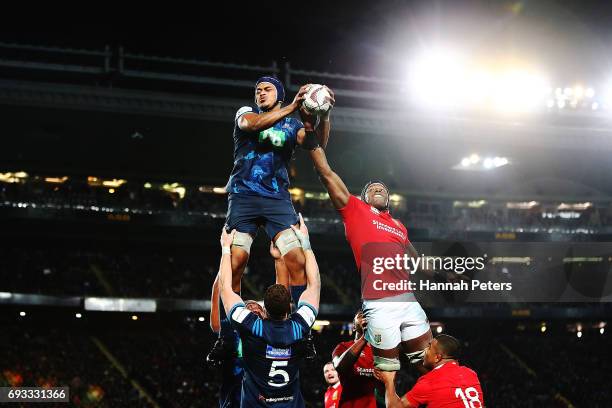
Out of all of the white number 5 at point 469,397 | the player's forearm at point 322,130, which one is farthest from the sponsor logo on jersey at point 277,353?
the player's forearm at point 322,130

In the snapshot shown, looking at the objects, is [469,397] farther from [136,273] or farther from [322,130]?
[136,273]

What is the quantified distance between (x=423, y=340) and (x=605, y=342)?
32.0 m

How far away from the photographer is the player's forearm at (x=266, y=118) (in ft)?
20.2

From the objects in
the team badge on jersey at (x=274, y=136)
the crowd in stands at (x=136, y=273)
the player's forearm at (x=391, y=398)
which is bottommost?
the crowd in stands at (x=136, y=273)

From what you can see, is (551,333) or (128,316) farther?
(551,333)

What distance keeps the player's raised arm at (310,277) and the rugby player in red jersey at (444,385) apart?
1.27 meters

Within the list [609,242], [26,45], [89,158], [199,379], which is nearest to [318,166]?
[26,45]

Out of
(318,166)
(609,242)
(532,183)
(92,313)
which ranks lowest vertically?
(92,313)

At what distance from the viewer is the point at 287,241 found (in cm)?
667

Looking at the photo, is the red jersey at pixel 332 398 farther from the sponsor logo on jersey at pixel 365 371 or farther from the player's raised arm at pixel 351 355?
the sponsor logo on jersey at pixel 365 371

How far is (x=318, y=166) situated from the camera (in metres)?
6.64

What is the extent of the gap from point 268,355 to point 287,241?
1688 mm

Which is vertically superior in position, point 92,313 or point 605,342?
point 92,313

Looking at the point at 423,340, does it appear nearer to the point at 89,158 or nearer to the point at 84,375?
the point at 84,375
